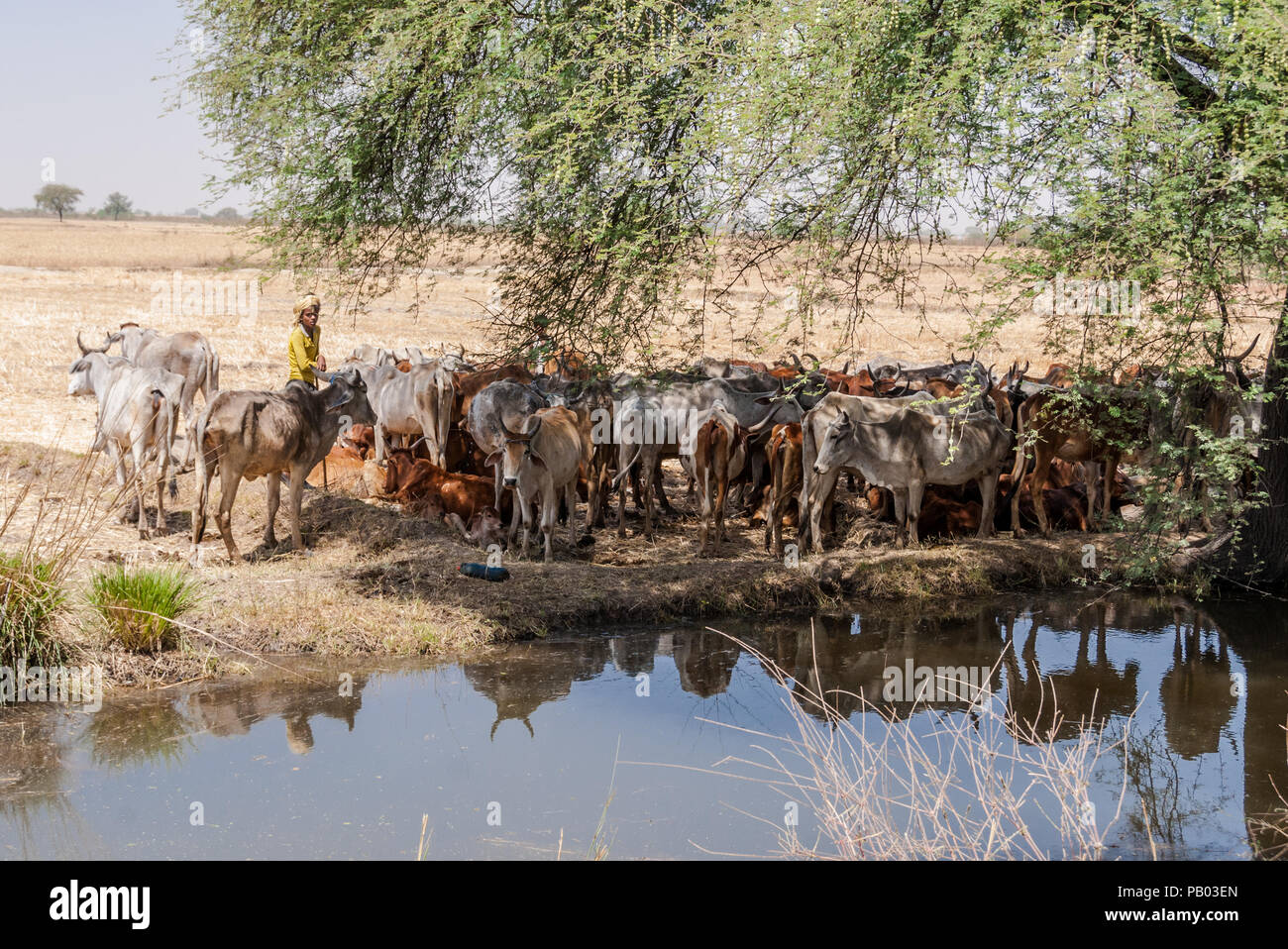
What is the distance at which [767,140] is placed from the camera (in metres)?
8.37

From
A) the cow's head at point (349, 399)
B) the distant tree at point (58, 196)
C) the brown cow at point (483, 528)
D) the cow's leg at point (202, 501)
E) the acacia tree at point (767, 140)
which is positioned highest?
the distant tree at point (58, 196)

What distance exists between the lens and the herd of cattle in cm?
1120

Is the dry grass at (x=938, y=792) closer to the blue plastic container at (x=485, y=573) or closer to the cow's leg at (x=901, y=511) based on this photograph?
the blue plastic container at (x=485, y=573)

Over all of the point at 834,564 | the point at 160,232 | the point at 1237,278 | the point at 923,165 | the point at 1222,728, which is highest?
the point at 160,232

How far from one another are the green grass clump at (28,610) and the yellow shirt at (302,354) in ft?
14.1

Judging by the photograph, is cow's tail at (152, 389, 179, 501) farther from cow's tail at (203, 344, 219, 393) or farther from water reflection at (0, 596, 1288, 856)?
water reflection at (0, 596, 1288, 856)

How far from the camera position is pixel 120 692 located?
8.11 metres

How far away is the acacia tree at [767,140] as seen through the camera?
7.86m

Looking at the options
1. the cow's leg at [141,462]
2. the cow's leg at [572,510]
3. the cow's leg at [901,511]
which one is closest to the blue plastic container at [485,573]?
the cow's leg at [572,510]

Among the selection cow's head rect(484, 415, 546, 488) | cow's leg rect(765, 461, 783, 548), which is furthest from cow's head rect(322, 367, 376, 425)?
cow's leg rect(765, 461, 783, 548)

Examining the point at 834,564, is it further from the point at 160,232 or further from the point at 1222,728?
the point at 160,232

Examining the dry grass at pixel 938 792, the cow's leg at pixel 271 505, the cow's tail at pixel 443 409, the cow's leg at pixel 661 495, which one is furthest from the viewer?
the cow's tail at pixel 443 409
